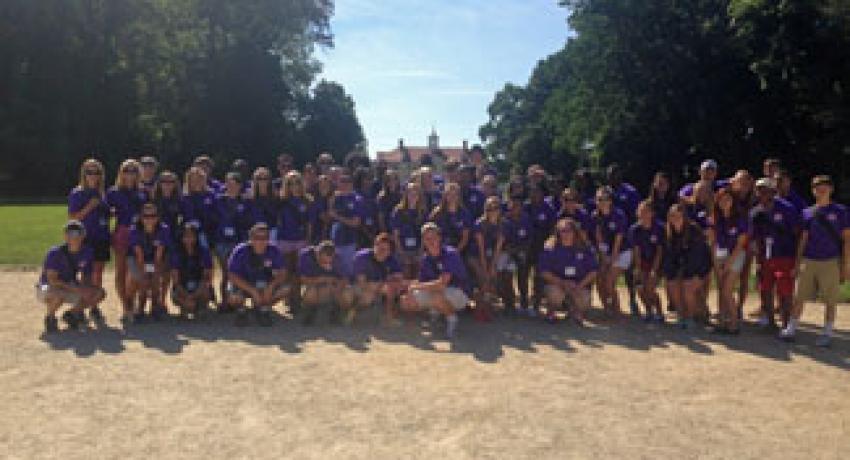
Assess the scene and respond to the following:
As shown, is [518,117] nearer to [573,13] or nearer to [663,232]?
[573,13]

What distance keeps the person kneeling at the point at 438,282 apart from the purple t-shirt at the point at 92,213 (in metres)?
3.99

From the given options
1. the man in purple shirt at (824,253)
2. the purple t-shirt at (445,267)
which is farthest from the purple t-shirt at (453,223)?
the man in purple shirt at (824,253)

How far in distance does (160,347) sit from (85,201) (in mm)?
2619

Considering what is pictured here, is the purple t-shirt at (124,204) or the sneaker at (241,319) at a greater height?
the purple t-shirt at (124,204)

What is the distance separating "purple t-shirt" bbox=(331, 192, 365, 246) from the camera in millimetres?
10648

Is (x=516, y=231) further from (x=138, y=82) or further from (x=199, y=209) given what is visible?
(x=138, y=82)

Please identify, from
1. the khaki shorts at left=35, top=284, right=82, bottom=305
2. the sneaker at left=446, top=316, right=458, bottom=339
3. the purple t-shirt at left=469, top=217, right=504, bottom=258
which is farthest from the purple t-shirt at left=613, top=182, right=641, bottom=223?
the khaki shorts at left=35, top=284, right=82, bottom=305

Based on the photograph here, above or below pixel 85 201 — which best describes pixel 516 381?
below

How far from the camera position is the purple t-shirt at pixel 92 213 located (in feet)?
31.9

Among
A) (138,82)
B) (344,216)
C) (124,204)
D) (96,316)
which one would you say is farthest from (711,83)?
(138,82)

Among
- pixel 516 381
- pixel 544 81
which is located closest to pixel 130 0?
pixel 544 81

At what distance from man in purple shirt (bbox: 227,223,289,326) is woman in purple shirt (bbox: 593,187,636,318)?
4.34 m

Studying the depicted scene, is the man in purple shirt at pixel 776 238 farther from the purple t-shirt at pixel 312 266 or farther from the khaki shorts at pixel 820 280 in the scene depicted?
the purple t-shirt at pixel 312 266

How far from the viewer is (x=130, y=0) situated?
161 ft
